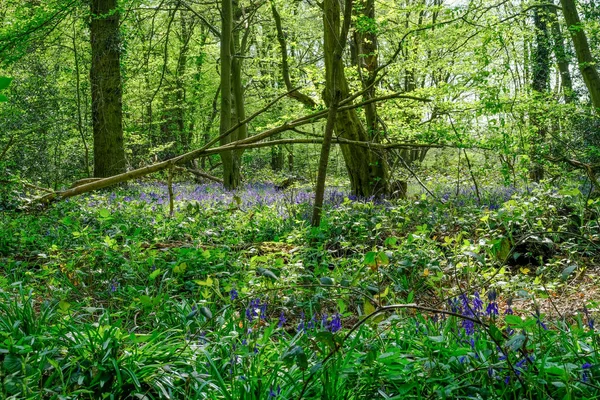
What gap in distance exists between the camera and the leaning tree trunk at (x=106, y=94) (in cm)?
1102

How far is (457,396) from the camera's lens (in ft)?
7.06

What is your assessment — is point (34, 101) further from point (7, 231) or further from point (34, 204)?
point (7, 231)

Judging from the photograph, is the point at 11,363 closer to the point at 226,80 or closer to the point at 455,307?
the point at 455,307

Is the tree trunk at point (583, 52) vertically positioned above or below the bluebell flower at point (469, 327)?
above

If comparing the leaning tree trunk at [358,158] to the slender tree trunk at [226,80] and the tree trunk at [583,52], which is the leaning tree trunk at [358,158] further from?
the tree trunk at [583,52]

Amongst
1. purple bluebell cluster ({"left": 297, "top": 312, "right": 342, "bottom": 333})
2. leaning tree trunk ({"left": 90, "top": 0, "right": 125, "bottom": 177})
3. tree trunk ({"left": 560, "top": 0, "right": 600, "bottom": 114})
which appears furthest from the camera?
leaning tree trunk ({"left": 90, "top": 0, "right": 125, "bottom": 177})

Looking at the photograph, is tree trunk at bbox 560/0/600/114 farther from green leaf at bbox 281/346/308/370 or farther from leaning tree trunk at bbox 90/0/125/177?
green leaf at bbox 281/346/308/370

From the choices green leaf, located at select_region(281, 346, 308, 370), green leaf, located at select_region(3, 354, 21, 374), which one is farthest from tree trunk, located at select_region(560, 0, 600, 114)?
green leaf, located at select_region(3, 354, 21, 374)

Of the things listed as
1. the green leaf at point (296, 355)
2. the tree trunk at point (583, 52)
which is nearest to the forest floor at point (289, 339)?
the green leaf at point (296, 355)

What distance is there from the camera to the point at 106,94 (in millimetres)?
11258

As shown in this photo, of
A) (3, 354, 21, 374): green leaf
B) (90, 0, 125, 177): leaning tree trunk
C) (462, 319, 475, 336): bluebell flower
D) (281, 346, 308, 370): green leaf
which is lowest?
(462, 319, 475, 336): bluebell flower

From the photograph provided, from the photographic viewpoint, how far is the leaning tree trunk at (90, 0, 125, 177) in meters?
11.0

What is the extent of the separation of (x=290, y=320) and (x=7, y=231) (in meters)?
3.70

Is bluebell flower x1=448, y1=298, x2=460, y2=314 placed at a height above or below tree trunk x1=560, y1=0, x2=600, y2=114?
below
